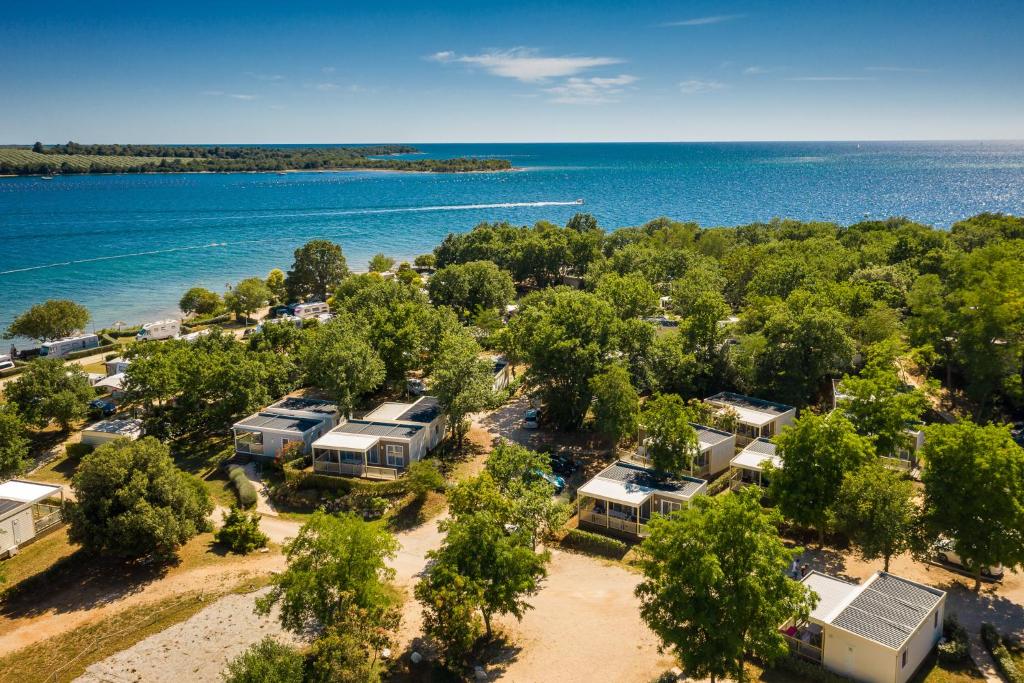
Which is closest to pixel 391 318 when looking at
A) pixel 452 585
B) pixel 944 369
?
pixel 452 585

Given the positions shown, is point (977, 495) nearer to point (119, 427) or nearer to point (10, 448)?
point (119, 427)

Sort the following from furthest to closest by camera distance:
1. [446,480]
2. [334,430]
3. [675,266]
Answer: [675,266]
[334,430]
[446,480]

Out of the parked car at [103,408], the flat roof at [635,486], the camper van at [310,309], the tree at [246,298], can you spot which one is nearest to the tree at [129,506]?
the flat roof at [635,486]

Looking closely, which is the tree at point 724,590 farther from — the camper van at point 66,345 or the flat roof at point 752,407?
the camper van at point 66,345

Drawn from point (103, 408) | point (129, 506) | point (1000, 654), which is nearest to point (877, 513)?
point (1000, 654)

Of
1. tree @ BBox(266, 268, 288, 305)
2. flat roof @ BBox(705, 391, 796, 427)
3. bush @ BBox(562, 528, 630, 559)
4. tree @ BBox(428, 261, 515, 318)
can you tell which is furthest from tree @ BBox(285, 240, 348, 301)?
bush @ BBox(562, 528, 630, 559)

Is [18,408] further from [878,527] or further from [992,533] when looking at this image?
[992,533]
